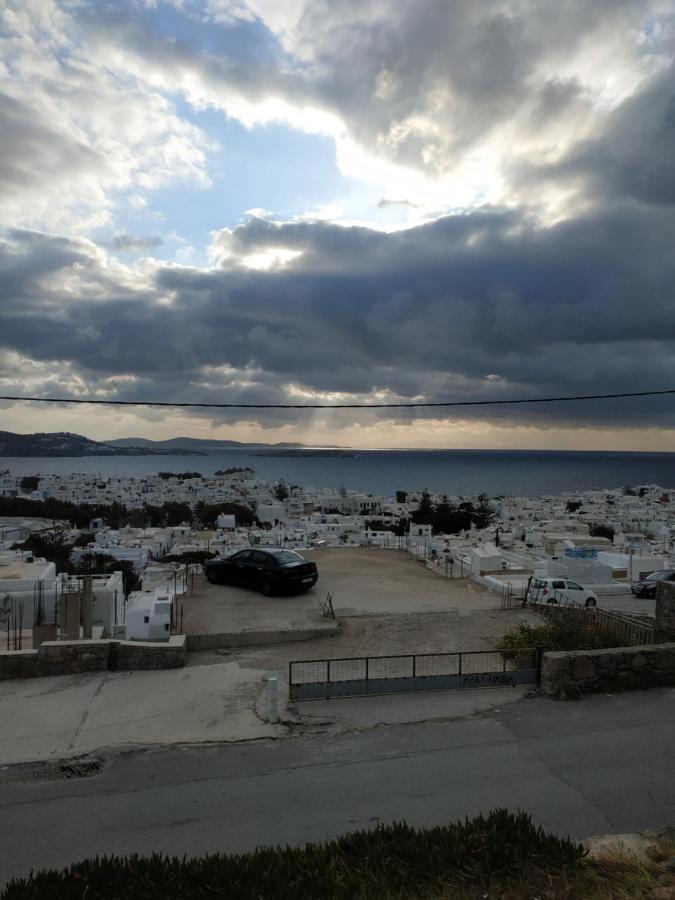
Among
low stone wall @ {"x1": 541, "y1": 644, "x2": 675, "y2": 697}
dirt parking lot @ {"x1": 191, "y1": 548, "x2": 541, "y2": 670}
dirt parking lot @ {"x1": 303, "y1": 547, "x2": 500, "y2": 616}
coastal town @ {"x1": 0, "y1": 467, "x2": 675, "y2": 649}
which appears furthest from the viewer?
coastal town @ {"x1": 0, "y1": 467, "x2": 675, "y2": 649}

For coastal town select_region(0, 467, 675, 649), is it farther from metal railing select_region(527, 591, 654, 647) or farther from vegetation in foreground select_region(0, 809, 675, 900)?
vegetation in foreground select_region(0, 809, 675, 900)

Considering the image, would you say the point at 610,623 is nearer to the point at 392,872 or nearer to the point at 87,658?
the point at 392,872

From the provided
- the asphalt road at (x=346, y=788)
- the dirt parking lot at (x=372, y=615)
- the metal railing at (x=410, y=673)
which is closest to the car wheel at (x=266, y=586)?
the dirt parking lot at (x=372, y=615)

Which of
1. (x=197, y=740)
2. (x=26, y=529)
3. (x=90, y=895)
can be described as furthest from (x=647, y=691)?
(x=26, y=529)

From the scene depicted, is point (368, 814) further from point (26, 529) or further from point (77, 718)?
point (26, 529)

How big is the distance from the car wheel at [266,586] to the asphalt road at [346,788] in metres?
6.44

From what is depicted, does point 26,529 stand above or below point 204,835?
below

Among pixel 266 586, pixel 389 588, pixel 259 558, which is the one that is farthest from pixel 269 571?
pixel 389 588

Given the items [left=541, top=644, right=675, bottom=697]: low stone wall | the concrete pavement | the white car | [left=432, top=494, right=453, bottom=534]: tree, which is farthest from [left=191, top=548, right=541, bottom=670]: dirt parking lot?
[left=432, top=494, right=453, bottom=534]: tree

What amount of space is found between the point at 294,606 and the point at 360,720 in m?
5.25

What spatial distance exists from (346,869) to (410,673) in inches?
190

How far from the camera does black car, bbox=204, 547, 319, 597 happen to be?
13.1 meters

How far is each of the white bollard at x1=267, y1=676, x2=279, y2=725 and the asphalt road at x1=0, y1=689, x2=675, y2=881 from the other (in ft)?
1.62

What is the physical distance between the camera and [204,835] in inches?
195
